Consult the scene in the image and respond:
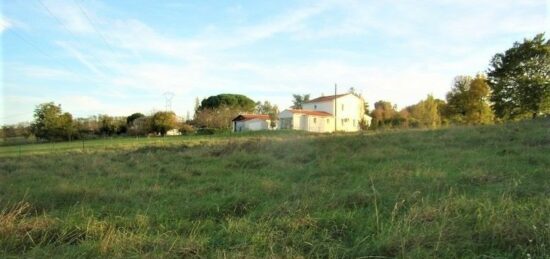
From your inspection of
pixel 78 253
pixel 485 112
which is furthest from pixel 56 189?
pixel 485 112

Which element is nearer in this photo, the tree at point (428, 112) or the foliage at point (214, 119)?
the tree at point (428, 112)

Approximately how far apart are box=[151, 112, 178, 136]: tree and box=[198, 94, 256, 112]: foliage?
54.0 feet

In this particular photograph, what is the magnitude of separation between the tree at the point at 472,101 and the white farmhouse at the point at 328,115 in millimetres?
14027

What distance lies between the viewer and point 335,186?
270 inches

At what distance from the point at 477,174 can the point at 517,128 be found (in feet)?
33.7

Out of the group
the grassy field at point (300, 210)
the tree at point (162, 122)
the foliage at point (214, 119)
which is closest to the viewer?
the grassy field at point (300, 210)

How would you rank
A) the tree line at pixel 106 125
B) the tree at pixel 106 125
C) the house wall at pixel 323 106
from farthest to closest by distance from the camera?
1. the house wall at pixel 323 106
2. the tree at pixel 106 125
3. the tree line at pixel 106 125

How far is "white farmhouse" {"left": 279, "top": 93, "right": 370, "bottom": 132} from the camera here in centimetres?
4725

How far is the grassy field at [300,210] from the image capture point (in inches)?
136

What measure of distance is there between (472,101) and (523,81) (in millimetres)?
5780

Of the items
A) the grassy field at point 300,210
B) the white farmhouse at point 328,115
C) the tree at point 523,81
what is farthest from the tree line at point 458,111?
the grassy field at point 300,210

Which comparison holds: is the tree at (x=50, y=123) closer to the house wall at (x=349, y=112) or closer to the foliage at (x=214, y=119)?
the foliage at (x=214, y=119)

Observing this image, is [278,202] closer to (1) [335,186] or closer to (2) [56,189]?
(1) [335,186]

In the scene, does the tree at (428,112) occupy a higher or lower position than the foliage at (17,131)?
higher
